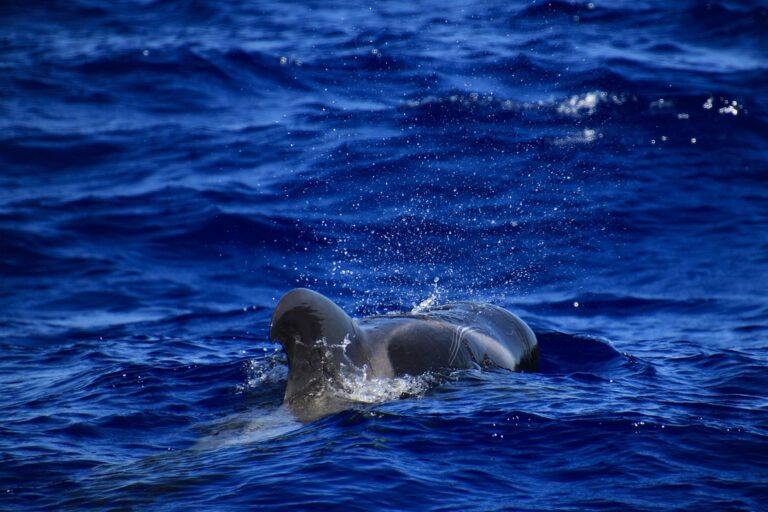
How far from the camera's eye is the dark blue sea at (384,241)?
23.6 feet

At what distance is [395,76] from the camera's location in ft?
66.8

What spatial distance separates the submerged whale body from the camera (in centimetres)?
791

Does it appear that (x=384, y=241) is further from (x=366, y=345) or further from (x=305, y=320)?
(x=305, y=320)

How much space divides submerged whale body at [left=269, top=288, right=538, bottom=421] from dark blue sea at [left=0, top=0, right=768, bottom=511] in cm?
20

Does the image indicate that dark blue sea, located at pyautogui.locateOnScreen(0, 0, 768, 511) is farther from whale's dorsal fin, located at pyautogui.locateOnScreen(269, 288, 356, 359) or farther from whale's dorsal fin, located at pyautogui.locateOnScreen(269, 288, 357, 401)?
whale's dorsal fin, located at pyautogui.locateOnScreen(269, 288, 356, 359)

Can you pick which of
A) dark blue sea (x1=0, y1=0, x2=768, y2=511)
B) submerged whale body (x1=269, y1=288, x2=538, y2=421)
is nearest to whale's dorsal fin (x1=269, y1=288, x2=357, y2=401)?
submerged whale body (x1=269, y1=288, x2=538, y2=421)

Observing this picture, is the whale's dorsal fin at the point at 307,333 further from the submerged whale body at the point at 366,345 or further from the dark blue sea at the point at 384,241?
the dark blue sea at the point at 384,241

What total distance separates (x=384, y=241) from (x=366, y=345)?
20.9 feet

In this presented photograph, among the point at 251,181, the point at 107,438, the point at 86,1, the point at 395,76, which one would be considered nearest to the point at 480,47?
the point at 395,76

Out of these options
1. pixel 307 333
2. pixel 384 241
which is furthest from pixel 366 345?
pixel 384 241

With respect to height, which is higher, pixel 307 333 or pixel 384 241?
pixel 307 333

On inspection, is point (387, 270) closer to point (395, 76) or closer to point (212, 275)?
point (212, 275)

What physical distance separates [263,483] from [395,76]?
47.7 ft

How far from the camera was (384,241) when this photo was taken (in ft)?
48.1
